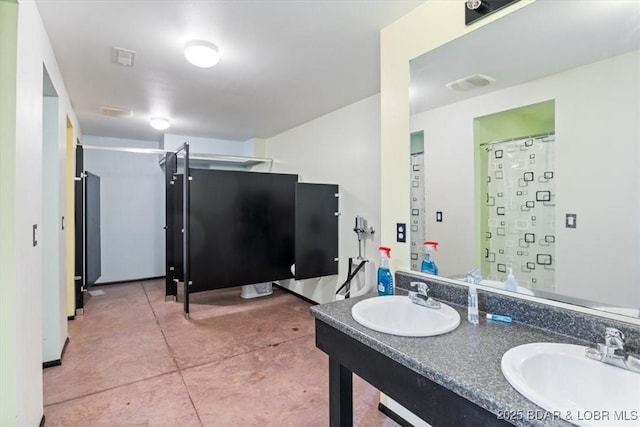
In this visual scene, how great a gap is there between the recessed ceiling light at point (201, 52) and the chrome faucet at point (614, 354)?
248 centimetres

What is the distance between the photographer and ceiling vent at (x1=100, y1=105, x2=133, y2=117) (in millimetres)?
3602

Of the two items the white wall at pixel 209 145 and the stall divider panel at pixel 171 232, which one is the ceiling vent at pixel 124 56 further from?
the white wall at pixel 209 145

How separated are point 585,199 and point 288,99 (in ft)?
9.00

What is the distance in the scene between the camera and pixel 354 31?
6.68 feet

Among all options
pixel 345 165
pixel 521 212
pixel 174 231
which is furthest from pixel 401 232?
pixel 174 231

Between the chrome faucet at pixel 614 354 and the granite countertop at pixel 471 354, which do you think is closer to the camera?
the granite countertop at pixel 471 354

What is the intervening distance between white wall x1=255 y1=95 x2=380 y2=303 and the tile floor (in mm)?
827

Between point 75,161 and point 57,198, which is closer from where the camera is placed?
point 57,198

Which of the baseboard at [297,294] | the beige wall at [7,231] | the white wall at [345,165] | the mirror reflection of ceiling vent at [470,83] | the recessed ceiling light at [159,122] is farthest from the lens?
the baseboard at [297,294]

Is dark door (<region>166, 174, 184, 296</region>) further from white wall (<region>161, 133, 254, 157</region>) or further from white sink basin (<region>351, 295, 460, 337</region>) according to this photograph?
white sink basin (<region>351, 295, 460, 337</region>)

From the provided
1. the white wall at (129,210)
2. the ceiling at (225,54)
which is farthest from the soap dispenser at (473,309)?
the white wall at (129,210)

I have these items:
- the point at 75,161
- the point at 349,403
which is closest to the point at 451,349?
the point at 349,403

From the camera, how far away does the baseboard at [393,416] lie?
190 centimetres

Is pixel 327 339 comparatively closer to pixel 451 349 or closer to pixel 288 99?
pixel 451 349
